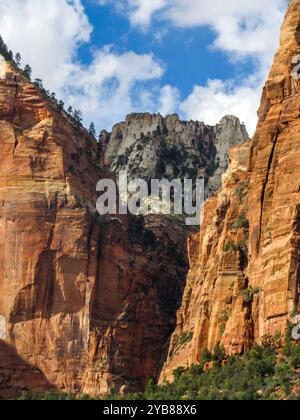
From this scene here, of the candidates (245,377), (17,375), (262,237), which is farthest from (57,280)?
(245,377)

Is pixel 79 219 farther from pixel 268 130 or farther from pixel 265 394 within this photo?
pixel 265 394

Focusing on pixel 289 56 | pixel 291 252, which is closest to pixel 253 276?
pixel 291 252

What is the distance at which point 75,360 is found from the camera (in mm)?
188125

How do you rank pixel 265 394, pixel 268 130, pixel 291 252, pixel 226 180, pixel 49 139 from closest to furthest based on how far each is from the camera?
pixel 265 394 < pixel 291 252 < pixel 268 130 < pixel 226 180 < pixel 49 139

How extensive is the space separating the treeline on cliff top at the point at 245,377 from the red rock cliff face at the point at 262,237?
7.55 ft

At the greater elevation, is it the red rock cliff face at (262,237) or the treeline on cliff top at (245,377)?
the red rock cliff face at (262,237)

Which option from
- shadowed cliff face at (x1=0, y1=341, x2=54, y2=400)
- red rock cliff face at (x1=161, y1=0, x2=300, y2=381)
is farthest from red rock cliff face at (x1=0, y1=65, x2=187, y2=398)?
red rock cliff face at (x1=161, y1=0, x2=300, y2=381)

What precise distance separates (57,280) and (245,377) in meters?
49.0

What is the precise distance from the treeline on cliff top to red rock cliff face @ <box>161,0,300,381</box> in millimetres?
2301

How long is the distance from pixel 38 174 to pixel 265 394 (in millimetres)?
61053

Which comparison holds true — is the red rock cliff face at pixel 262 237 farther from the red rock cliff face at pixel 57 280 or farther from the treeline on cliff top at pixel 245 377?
the red rock cliff face at pixel 57 280

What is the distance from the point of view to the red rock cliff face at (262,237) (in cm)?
15162

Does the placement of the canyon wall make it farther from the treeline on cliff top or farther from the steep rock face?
the treeline on cliff top

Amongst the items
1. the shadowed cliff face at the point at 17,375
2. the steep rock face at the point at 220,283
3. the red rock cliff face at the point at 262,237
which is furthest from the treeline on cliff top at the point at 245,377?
the shadowed cliff face at the point at 17,375
